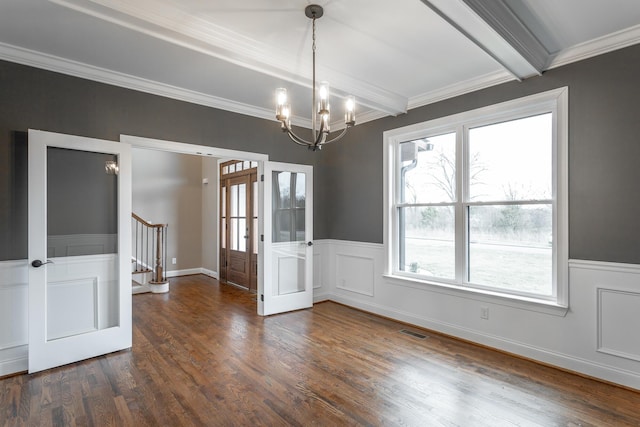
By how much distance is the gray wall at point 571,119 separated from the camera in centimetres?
273

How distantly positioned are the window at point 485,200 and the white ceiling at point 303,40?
48 cm

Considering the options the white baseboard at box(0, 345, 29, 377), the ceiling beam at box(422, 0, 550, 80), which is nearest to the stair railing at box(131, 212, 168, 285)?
the white baseboard at box(0, 345, 29, 377)

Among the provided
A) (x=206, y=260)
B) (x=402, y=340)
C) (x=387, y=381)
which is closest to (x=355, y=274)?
(x=402, y=340)

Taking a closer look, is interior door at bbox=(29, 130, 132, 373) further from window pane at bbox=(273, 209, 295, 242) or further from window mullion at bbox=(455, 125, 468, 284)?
window mullion at bbox=(455, 125, 468, 284)

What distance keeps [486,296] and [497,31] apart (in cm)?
249

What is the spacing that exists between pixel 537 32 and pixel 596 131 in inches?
38.9

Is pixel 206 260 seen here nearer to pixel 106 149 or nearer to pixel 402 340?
pixel 106 149

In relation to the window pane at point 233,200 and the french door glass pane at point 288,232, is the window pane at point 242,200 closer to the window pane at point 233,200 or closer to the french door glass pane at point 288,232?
the window pane at point 233,200

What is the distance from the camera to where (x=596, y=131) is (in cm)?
286

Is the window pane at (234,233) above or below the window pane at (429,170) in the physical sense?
below

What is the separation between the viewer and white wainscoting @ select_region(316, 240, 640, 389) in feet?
8.89

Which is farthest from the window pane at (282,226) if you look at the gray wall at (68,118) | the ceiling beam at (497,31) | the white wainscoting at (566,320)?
the ceiling beam at (497,31)

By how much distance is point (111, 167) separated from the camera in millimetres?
3348

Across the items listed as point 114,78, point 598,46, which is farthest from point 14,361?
point 598,46
